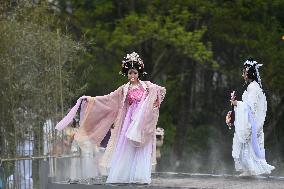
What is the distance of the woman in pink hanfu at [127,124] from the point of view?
10641 millimetres

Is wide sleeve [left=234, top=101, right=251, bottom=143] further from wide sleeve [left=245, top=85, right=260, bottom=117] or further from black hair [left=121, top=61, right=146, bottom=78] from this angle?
black hair [left=121, top=61, right=146, bottom=78]

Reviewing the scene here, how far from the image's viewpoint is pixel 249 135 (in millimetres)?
11703

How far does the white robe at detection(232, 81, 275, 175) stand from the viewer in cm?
1163

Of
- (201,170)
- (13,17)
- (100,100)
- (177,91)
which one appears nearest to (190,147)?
(177,91)

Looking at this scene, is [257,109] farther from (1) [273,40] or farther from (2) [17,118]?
(1) [273,40]

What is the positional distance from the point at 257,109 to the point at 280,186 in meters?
1.68

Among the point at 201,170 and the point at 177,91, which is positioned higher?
the point at 177,91

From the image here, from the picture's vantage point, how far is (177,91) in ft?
69.2

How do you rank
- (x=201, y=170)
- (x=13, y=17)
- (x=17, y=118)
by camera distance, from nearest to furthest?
(x=17, y=118), (x=13, y=17), (x=201, y=170)

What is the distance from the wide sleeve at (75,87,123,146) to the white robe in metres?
1.76

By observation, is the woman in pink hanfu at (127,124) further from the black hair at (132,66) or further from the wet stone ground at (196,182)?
the wet stone ground at (196,182)

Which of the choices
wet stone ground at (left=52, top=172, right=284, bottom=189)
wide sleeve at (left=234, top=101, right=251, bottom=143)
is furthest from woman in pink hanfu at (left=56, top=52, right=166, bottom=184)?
wide sleeve at (left=234, top=101, right=251, bottom=143)

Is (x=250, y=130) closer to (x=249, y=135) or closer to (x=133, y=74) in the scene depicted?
(x=249, y=135)

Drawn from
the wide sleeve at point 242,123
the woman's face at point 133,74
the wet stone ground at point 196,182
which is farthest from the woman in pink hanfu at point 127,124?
the wide sleeve at point 242,123
